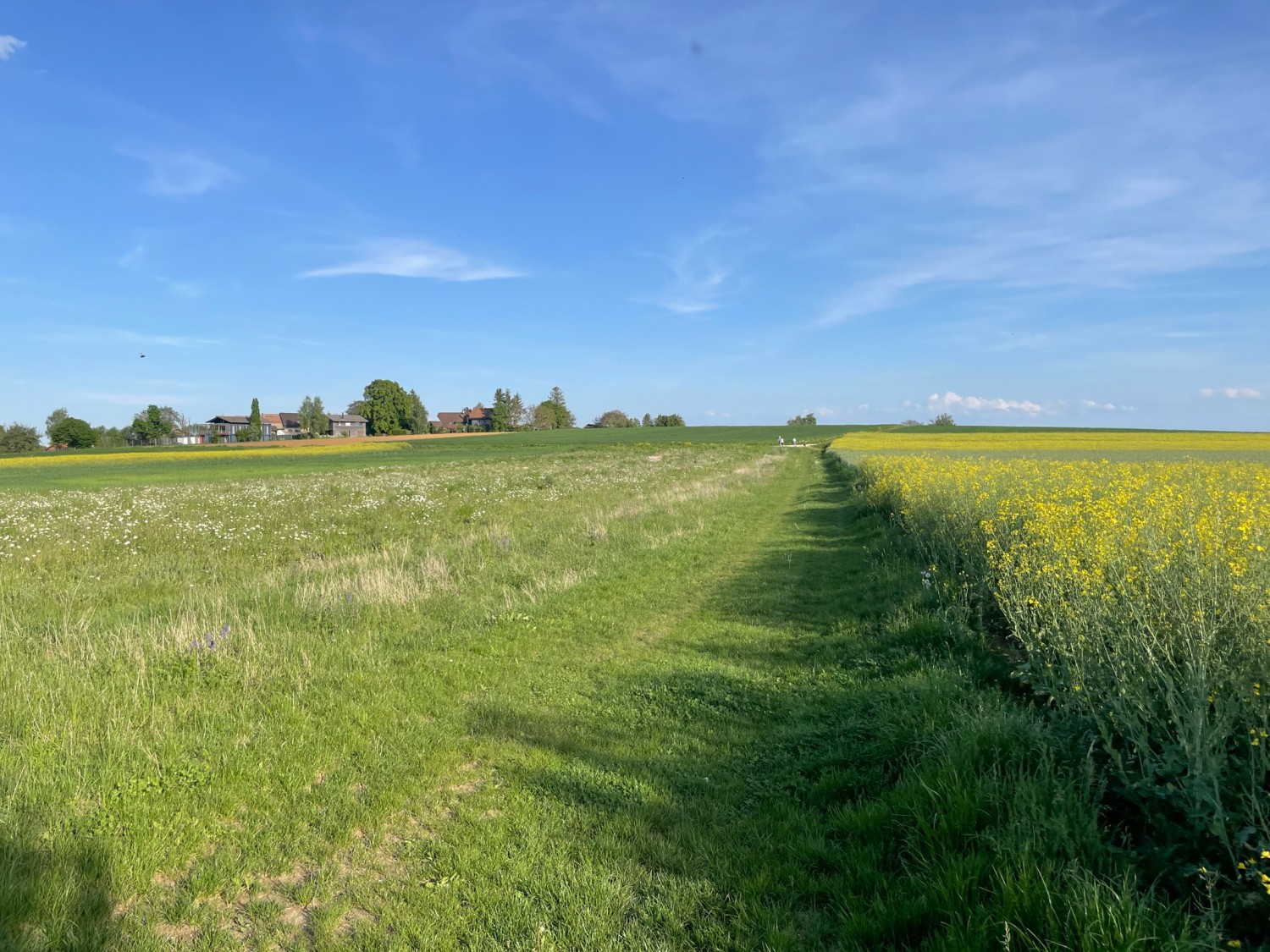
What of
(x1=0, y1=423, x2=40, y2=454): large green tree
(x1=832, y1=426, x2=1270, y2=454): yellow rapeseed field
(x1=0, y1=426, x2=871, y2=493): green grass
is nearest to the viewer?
(x1=0, y1=426, x2=871, y2=493): green grass

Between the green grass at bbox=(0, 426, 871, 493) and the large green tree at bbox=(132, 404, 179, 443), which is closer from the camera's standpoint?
the green grass at bbox=(0, 426, 871, 493)

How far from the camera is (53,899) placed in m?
3.18

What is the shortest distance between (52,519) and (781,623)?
1826 centimetres

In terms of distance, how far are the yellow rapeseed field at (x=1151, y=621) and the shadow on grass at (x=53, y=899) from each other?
5184mm

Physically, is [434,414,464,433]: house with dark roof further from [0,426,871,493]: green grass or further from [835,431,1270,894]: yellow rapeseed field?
[835,431,1270,894]: yellow rapeseed field

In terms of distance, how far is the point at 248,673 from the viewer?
6000 mm

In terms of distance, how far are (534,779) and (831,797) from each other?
6.94ft

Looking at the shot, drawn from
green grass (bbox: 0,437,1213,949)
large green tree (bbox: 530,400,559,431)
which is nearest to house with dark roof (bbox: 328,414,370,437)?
large green tree (bbox: 530,400,559,431)

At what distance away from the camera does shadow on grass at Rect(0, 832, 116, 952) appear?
9.78 ft

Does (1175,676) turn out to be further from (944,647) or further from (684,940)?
(684,940)

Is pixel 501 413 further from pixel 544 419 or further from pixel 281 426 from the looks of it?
pixel 281 426

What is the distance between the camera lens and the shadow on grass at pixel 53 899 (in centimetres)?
298

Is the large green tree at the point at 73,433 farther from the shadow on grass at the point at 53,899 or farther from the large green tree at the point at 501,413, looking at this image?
the shadow on grass at the point at 53,899

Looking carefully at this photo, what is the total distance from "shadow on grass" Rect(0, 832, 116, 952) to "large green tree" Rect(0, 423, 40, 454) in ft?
434
